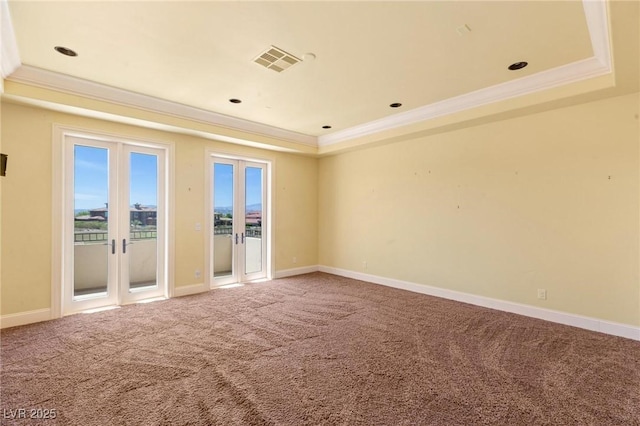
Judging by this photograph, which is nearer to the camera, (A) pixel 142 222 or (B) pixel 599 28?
(B) pixel 599 28

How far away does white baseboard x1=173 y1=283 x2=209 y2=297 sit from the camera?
16.8 feet

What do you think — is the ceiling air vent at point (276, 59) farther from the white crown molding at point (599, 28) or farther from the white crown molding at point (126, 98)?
the white crown molding at point (599, 28)

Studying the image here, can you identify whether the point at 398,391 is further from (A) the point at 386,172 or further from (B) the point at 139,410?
(A) the point at 386,172

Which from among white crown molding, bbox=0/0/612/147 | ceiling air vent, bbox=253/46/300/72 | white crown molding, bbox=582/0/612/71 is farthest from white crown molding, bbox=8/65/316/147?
white crown molding, bbox=582/0/612/71

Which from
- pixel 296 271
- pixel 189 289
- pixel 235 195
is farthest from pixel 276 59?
pixel 296 271

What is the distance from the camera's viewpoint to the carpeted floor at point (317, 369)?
2.18 metres

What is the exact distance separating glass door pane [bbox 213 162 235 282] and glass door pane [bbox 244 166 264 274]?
31cm

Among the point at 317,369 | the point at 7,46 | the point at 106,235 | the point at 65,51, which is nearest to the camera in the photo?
the point at 317,369

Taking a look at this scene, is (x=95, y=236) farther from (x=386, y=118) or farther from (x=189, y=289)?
(x=386, y=118)

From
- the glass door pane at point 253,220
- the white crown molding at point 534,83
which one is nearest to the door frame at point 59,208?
the glass door pane at point 253,220

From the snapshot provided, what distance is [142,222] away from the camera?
4.93m

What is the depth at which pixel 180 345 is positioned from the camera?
10.7ft

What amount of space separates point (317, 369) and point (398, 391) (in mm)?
737

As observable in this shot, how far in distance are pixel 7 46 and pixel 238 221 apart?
12.7 feet
